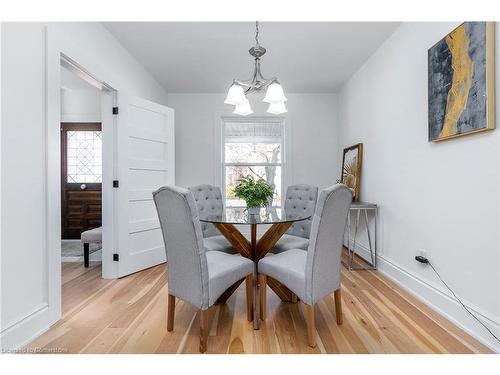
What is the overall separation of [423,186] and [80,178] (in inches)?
206

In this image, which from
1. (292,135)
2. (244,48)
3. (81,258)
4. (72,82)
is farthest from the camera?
(292,135)

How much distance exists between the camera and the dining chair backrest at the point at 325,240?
155 centimetres

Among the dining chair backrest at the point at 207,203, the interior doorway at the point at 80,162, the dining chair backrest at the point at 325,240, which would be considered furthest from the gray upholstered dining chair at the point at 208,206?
the interior doorway at the point at 80,162

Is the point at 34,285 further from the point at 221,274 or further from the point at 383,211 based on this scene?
the point at 383,211

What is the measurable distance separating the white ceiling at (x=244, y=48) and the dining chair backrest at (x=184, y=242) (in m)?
1.90

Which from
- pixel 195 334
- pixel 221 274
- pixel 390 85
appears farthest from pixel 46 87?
pixel 390 85

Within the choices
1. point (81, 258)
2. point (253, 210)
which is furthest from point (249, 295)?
point (81, 258)

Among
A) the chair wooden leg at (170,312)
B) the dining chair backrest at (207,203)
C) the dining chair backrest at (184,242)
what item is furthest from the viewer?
the dining chair backrest at (207,203)

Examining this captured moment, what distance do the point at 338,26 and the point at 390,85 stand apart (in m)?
0.84

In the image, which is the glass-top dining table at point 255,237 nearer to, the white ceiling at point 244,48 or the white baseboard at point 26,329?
the white baseboard at point 26,329

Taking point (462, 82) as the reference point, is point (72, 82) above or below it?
above

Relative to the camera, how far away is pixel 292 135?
173 inches

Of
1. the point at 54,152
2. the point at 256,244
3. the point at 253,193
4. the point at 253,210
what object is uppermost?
the point at 54,152

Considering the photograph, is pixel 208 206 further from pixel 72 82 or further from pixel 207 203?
pixel 72 82
